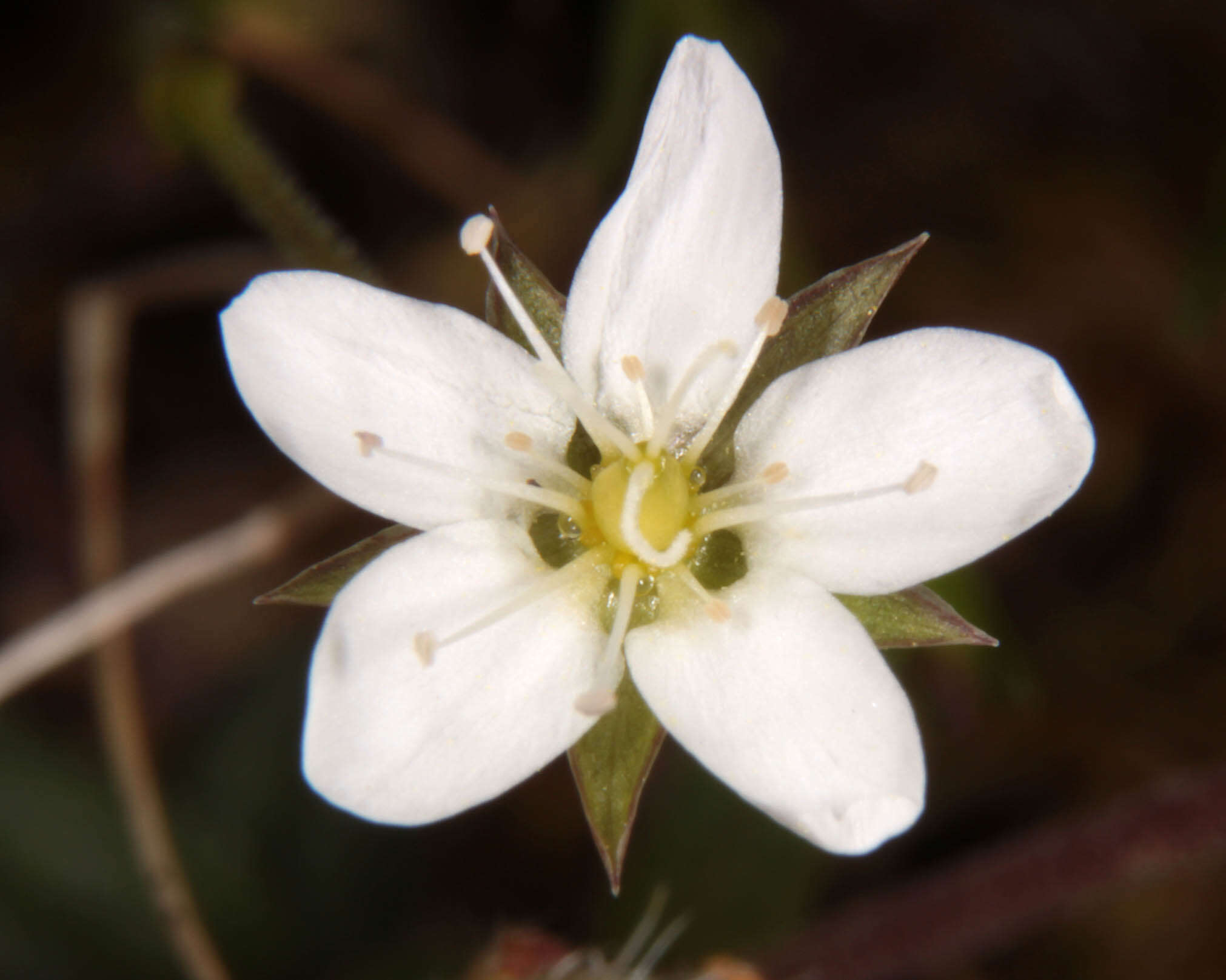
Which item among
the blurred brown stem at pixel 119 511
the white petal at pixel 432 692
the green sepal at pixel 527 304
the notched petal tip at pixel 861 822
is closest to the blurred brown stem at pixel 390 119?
the blurred brown stem at pixel 119 511

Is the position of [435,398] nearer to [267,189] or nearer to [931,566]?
[931,566]

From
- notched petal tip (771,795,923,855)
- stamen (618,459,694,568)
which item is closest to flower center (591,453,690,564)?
stamen (618,459,694,568)

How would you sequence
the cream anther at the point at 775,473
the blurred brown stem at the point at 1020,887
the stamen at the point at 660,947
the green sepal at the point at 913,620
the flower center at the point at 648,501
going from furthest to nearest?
the blurred brown stem at the point at 1020,887, the stamen at the point at 660,947, the flower center at the point at 648,501, the cream anther at the point at 775,473, the green sepal at the point at 913,620

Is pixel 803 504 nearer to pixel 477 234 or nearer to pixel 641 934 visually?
pixel 477 234

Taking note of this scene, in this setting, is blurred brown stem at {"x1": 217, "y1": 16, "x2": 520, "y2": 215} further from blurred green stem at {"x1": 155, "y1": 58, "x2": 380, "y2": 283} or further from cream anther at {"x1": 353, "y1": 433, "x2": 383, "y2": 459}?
cream anther at {"x1": 353, "y1": 433, "x2": 383, "y2": 459}

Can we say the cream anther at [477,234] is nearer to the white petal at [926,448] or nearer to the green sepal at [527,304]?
the green sepal at [527,304]

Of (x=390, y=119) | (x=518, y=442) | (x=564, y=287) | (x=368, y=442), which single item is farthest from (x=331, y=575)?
(x=390, y=119)

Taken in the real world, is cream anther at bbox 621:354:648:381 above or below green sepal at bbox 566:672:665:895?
above
